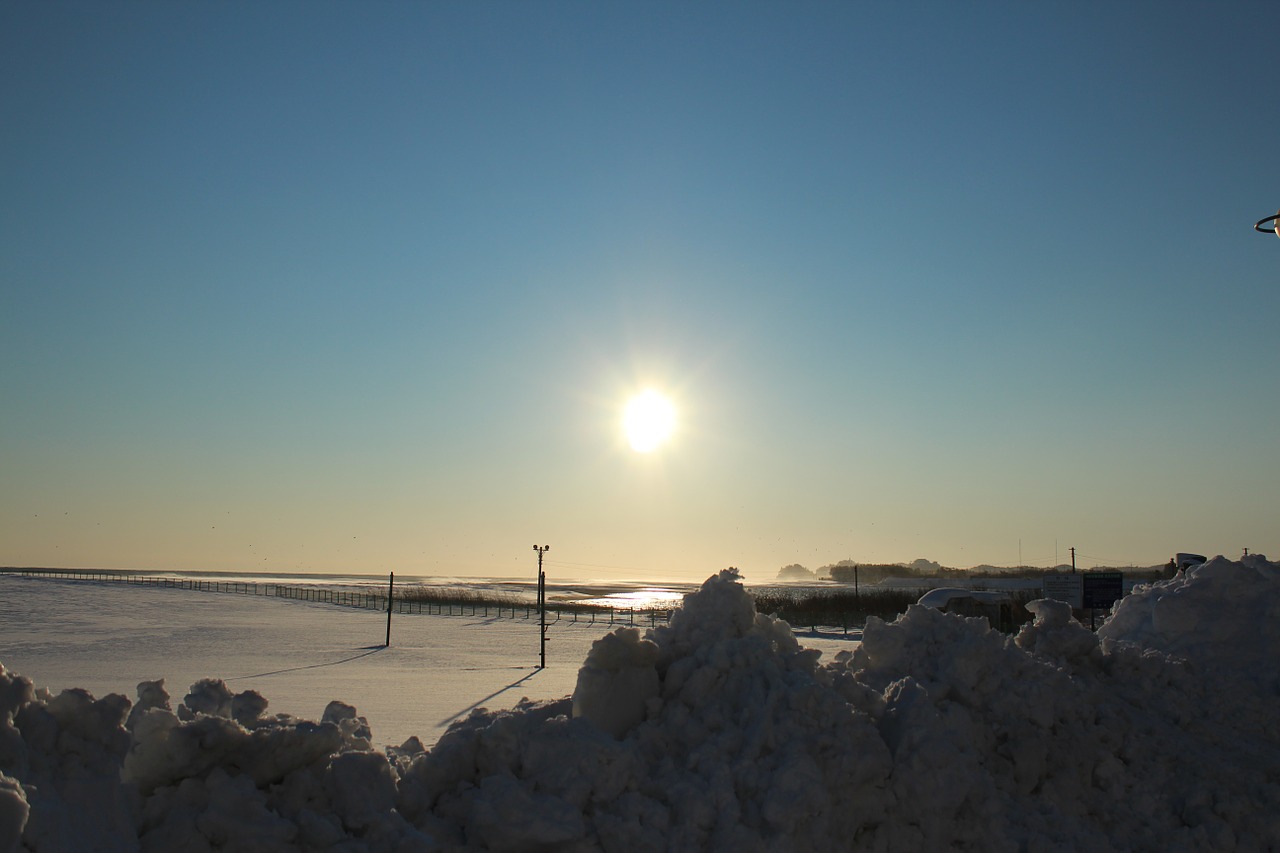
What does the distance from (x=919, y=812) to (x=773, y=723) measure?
115 centimetres

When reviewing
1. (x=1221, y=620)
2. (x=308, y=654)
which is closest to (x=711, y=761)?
(x=1221, y=620)

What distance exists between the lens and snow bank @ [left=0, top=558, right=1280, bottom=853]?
529 cm

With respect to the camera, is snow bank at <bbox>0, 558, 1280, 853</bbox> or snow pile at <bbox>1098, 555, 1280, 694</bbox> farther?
snow pile at <bbox>1098, 555, 1280, 694</bbox>

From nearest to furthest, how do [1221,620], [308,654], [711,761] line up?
[711,761] → [1221,620] → [308,654]

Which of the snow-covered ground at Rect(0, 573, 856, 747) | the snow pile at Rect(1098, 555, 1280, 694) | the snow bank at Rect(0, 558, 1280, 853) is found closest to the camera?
the snow bank at Rect(0, 558, 1280, 853)

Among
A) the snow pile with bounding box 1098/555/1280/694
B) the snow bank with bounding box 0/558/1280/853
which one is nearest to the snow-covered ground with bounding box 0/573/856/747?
the snow bank with bounding box 0/558/1280/853

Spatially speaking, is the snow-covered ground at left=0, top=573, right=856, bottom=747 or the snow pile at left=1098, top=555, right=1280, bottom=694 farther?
the snow-covered ground at left=0, top=573, right=856, bottom=747

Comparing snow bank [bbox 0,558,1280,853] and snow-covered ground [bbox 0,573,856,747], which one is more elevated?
snow bank [bbox 0,558,1280,853]

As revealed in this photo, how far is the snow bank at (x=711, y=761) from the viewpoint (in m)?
5.29

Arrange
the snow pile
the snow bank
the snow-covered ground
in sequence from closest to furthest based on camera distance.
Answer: the snow bank → the snow pile → the snow-covered ground

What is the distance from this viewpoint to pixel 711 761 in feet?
21.1

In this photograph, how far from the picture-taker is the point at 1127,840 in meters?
7.04

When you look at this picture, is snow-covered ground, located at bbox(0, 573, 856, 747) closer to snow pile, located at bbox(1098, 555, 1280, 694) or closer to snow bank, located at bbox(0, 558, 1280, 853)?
snow bank, located at bbox(0, 558, 1280, 853)

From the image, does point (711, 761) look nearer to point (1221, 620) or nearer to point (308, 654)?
point (1221, 620)
